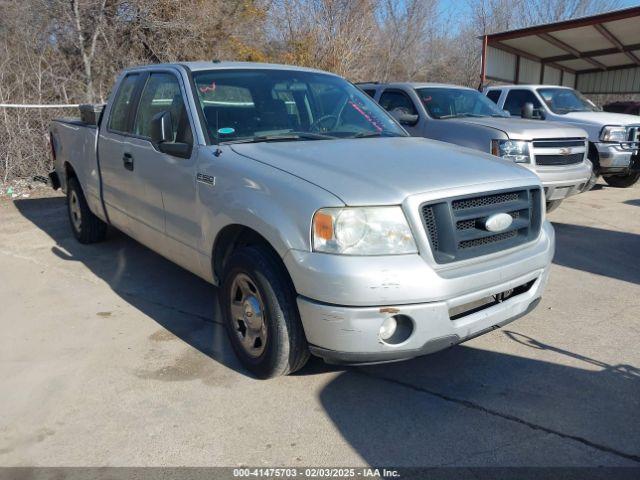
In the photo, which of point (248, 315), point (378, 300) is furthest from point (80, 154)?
point (378, 300)

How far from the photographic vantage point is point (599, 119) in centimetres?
986

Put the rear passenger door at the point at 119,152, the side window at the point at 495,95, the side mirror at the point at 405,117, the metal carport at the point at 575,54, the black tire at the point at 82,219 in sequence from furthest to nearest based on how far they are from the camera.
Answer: the metal carport at the point at 575,54 < the side window at the point at 495,95 < the side mirror at the point at 405,117 < the black tire at the point at 82,219 < the rear passenger door at the point at 119,152

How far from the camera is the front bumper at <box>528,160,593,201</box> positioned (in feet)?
22.7

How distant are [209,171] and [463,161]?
1.59 metres

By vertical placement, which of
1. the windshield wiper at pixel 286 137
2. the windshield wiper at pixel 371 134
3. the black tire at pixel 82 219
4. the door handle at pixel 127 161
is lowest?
the black tire at pixel 82 219

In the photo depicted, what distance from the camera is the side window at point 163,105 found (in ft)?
13.1

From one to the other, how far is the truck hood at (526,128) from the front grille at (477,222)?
12.0 feet

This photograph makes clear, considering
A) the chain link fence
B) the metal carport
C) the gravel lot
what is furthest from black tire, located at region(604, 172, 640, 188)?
the chain link fence

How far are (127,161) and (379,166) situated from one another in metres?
2.45

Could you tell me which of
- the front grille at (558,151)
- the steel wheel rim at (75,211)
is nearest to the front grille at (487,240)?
the front grille at (558,151)

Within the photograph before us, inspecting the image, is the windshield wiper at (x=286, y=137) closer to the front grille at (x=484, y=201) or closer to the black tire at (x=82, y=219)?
the front grille at (x=484, y=201)

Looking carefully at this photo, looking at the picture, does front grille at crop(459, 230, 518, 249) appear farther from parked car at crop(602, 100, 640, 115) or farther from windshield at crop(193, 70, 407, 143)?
parked car at crop(602, 100, 640, 115)

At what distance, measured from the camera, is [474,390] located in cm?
337

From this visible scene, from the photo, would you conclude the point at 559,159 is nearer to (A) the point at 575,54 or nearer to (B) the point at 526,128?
(B) the point at 526,128
